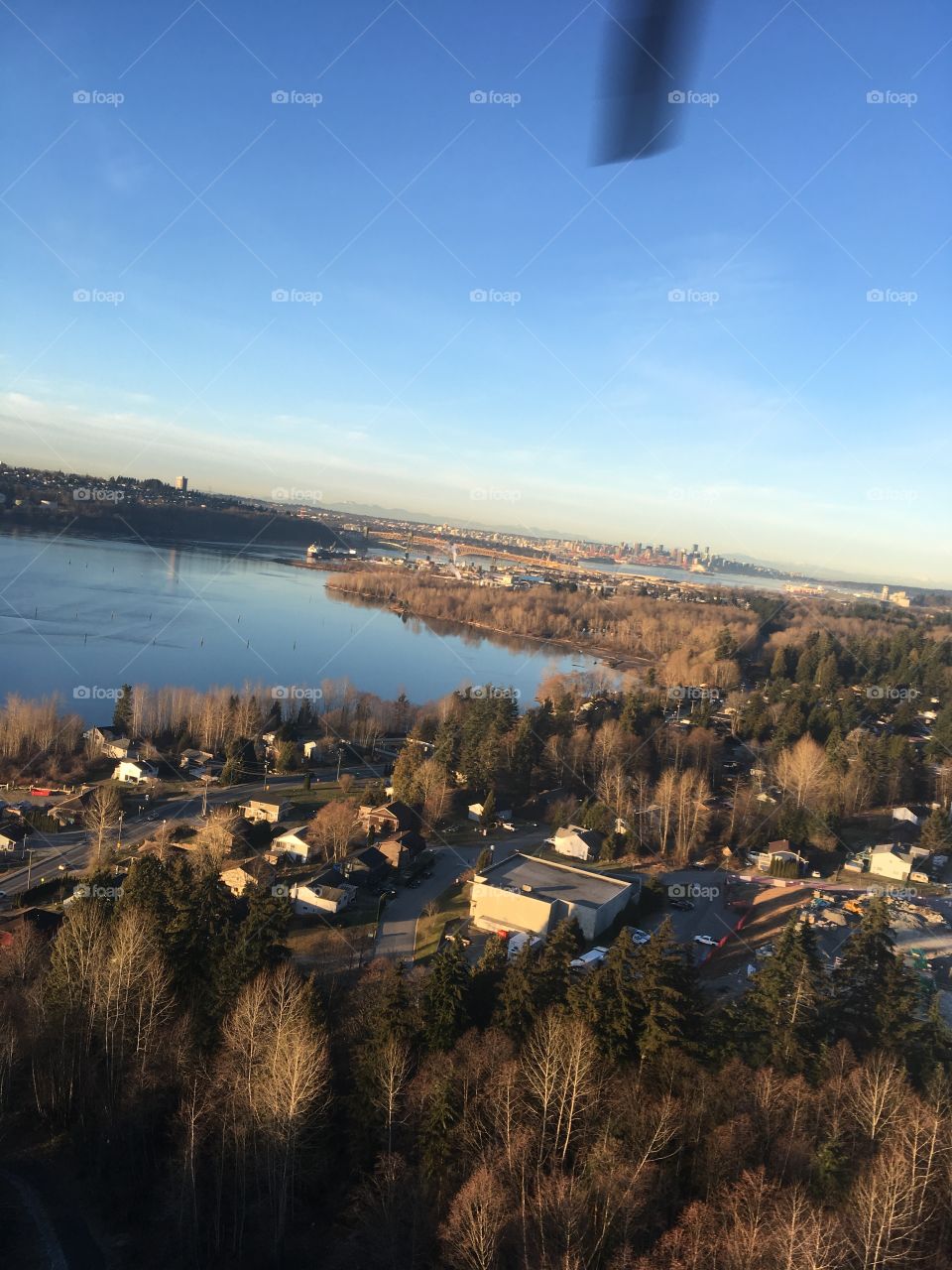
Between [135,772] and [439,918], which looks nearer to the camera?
[439,918]

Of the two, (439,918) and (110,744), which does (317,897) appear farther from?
(110,744)

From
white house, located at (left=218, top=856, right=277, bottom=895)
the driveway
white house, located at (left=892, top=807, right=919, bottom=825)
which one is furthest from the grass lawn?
white house, located at (left=892, top=807, right=919, bottom=825)

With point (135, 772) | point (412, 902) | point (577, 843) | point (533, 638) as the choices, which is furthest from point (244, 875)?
point (533, 638)

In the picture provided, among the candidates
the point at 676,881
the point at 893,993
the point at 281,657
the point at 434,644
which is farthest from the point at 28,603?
the point at 893,993

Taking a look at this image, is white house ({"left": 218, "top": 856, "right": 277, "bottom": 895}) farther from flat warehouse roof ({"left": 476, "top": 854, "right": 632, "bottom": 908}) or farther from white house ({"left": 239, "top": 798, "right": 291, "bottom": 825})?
flat warehouse roof ({"left": 476, "top": 854, "right": 632, "bottom": 908})

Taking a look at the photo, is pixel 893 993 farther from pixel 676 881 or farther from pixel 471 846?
pixel 471 846

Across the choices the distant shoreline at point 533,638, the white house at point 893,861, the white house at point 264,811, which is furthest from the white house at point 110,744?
the distant shoreline at point 533,638
